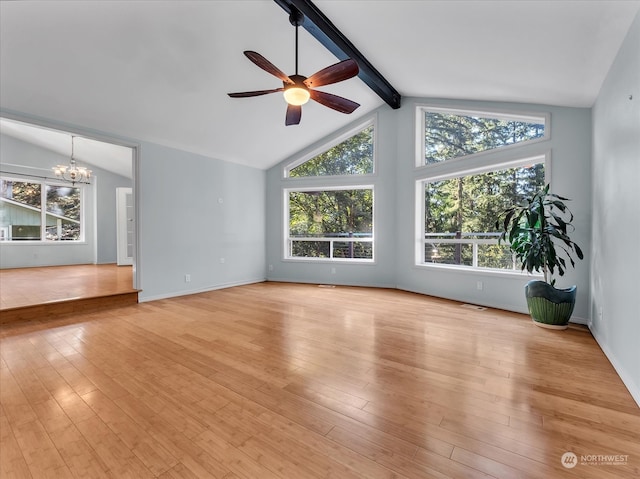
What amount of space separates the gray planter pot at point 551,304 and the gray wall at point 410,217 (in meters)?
0.40

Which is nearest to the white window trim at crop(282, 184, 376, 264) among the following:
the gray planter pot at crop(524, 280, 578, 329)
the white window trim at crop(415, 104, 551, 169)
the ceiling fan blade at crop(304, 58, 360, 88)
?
the white window trim at crop(415, 104, 551, 169)

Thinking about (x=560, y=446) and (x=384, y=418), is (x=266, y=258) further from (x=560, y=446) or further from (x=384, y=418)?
(x=560, y=446)

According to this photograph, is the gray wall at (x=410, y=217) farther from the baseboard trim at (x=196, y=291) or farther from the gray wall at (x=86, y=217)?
the gray wall at (x=86, y=217)

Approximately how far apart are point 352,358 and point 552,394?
1.37m

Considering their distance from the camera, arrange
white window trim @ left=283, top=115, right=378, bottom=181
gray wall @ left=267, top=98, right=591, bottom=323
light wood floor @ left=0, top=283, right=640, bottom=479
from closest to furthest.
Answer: light wood floor @ left=0, top=283, right=640, bottom=479 → gray wall @ left=267, top=98, right=591, bottom=323 → white window trim @ left=283, top=115, right=378, bottom=181

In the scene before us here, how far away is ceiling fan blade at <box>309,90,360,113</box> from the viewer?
287 centimetres

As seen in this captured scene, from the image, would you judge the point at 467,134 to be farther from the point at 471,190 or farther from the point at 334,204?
the point at 334,204

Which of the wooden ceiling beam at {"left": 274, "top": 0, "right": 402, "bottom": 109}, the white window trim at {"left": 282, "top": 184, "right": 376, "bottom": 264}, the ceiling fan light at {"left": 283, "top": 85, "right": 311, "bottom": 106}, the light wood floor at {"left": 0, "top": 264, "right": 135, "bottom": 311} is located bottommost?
the light wood floor at {"left": 0, "top": 264, "right": 135, "bottom": 311}

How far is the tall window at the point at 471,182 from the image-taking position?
12.7 feet

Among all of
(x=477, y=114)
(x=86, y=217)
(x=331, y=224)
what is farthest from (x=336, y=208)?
(x=86, y=217)

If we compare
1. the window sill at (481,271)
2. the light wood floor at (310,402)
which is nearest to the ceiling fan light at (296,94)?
the light wood floor at (310,402)

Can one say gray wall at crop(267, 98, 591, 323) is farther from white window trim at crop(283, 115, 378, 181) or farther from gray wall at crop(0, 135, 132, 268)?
gray wall at crop(0, 135, 132, 268)

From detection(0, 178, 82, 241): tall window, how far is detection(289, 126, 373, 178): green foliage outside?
6886mm

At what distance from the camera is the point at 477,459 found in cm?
132
